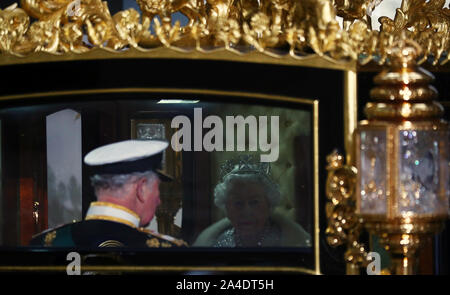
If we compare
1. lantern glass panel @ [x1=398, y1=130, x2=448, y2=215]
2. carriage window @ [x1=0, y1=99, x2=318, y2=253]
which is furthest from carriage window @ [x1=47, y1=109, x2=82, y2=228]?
lantern glass panel @ [x1=398, y1=130, x2=448, y2=215]

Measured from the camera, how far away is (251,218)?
6.38 ft

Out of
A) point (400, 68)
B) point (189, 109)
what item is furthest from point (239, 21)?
point (400, 68)

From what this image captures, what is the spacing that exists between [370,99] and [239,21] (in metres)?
0.37

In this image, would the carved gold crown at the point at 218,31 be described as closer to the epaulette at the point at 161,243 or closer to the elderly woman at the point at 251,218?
the elderly woman at the point at 251,218

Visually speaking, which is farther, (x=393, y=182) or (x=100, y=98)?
(x=100, y=98)

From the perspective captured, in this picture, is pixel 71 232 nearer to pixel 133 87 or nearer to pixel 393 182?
pixel 133 87

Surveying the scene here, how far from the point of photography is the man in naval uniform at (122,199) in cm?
194

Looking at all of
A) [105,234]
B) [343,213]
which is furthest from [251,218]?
[105,234]

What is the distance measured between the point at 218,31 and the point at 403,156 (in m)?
0.43

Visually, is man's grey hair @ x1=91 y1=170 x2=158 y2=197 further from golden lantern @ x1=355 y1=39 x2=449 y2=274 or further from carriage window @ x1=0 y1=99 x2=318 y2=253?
golden lantern @ x1=355 y1=39 x2=449 y2=274

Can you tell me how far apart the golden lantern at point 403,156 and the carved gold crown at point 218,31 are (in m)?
0.10

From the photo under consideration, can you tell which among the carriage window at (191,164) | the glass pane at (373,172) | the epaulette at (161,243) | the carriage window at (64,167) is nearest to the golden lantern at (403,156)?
the glass pane at (373,172)

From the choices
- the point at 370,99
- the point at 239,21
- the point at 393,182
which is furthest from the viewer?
the point at 239,21

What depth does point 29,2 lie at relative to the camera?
79.7 inches
